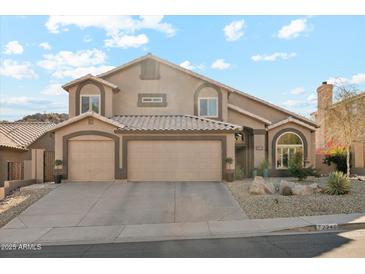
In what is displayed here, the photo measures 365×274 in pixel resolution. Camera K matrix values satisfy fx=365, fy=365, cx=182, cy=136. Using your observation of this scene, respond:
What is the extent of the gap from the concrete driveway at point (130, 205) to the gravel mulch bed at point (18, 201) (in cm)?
29

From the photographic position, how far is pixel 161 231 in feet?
34.9

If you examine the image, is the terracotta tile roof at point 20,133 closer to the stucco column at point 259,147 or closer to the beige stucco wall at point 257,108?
the beige stucco wall at point 257,108

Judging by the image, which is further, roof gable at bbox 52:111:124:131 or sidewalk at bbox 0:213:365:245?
roof gable at bbox 52:111:124:131

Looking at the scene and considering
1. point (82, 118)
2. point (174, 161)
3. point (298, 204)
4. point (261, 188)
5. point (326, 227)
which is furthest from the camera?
point (82, 118)

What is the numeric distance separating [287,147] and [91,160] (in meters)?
12.2

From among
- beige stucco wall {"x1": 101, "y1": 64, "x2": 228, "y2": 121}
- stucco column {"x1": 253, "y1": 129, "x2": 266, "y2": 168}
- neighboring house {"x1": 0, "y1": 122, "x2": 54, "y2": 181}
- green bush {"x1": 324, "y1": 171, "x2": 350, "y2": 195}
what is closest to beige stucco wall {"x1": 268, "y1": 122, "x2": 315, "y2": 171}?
stucco column {"x1": 253, "y1": 129, "x2": 266, "y2": 168}

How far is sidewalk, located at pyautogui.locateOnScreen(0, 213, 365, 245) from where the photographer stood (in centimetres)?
1000

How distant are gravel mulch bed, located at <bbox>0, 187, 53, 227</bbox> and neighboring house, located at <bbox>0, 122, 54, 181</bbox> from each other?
14.3 ft

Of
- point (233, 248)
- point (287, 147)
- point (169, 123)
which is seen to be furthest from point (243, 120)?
point (233, 248)

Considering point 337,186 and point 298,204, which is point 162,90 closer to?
point 337,186

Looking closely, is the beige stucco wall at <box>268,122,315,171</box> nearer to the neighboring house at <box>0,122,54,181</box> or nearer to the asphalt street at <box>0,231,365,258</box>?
the neighboring house at <box>0,122,54,181</box>

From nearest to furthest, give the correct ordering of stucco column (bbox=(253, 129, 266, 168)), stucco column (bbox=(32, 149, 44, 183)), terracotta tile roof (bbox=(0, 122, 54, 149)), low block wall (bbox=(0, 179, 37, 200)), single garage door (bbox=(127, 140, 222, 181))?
low block wall (bbox=(0, 179, 37, 200)), single garage door (bbox=(127, 140, 222, 181)), stucco column (bbox=(32, 149, 44, 183)), stucco column (bbox=(253, 129, 266, 168)), terracotta tile roof (bbox=(0, 122, 54, 149))

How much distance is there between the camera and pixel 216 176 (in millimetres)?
19312
